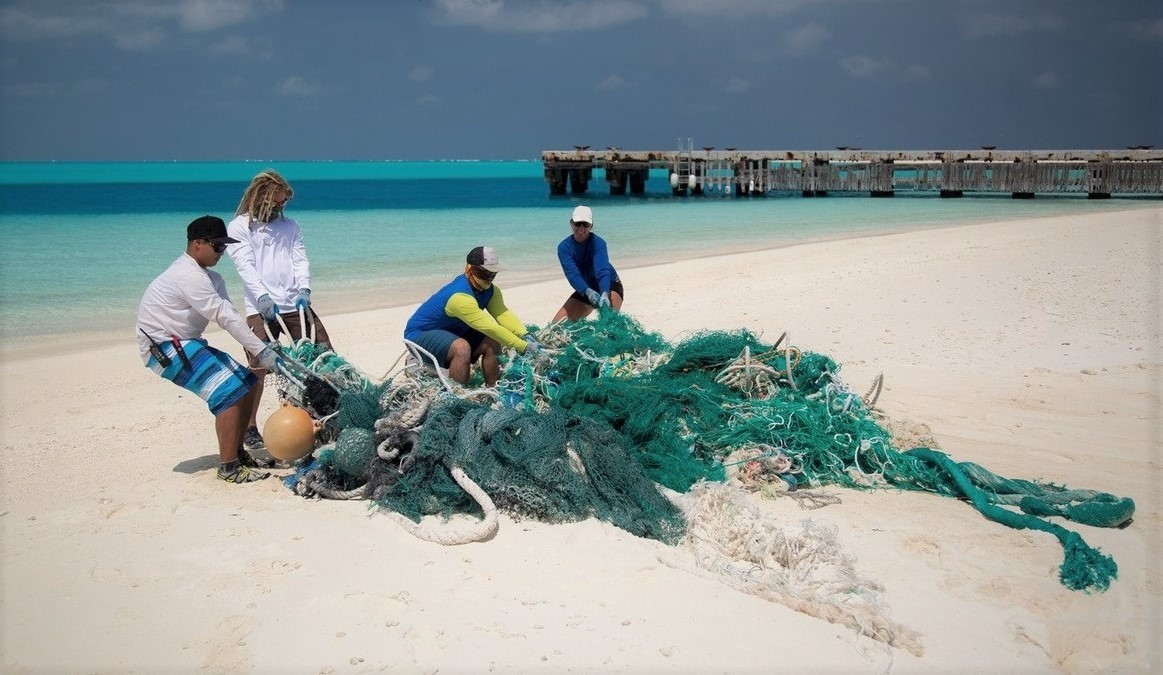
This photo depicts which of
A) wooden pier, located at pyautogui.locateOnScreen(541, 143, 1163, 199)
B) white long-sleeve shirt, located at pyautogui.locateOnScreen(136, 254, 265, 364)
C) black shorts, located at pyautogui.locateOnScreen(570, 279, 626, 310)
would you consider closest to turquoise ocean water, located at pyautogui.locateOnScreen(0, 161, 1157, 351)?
wooden pier, located at pyautogui.locateOnScreen(541, 143, 1163, 199)

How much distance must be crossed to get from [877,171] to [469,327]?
1433 inches

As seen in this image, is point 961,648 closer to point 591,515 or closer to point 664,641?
point 664,641

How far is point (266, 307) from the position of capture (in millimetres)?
5484

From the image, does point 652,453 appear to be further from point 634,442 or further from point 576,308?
point 576,308

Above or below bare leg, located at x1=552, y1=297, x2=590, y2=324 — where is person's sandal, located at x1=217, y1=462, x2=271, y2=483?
below

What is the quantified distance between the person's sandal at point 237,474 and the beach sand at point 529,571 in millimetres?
57

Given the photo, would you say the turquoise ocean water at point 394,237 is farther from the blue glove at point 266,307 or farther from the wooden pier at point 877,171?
the blue glove at point 266,307

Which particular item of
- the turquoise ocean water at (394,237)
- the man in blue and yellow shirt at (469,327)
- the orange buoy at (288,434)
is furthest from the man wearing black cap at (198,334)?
the turquoise ocean water at (394,237)

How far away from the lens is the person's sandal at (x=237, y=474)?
4680mm

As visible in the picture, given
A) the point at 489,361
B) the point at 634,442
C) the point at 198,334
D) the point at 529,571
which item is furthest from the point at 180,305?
the point at 634,442

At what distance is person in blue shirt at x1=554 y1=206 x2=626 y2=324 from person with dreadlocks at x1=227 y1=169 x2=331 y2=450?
201 centimetres

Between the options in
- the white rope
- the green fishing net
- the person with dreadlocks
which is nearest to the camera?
the white rope

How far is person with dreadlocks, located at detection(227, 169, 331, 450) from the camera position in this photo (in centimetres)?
546

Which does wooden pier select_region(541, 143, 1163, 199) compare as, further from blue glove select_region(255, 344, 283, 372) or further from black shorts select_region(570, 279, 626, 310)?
blue glove select_region(255, 344, 283, 372)
